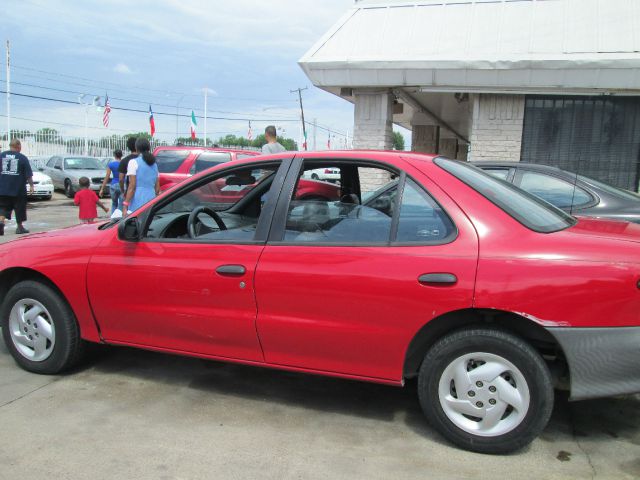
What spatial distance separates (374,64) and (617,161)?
14.1 ft

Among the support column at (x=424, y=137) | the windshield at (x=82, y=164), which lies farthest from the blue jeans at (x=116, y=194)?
the windshield at (x=82, y=164)

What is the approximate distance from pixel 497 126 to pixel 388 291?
7013 mm

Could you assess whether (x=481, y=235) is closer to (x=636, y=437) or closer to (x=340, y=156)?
(x=340, y=156)

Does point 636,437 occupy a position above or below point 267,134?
below

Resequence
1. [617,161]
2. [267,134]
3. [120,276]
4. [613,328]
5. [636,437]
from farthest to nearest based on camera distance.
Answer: [617,161], [267,134], [120,276], [636,437], [613,328]

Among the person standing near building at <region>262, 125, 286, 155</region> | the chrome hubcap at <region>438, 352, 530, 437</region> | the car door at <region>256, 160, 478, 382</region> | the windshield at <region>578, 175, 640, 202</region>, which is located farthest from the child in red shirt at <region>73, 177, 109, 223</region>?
the chrome hubcap at <region>438, 352, 530, 437</region>

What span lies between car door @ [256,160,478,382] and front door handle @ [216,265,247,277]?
122 millimetres

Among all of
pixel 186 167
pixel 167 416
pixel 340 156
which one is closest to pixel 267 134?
pixel 186 167

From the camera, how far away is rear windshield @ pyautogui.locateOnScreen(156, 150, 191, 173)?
954 cm

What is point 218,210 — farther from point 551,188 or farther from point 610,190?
point 610,190

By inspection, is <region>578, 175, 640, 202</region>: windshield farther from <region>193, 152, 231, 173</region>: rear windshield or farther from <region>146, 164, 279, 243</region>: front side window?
<region>193, 152, 231, 173</region>: rear windshield

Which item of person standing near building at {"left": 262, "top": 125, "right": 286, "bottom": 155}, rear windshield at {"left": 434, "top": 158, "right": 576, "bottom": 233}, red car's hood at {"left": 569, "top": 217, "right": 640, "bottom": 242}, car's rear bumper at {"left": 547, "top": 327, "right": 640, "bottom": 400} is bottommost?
car's rear bumper at {"left": 547, "top": 327, "right": 640, "bottom": 400}

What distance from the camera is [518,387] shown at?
2.78 metres

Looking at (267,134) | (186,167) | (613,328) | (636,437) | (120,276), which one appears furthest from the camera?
(186,167)
